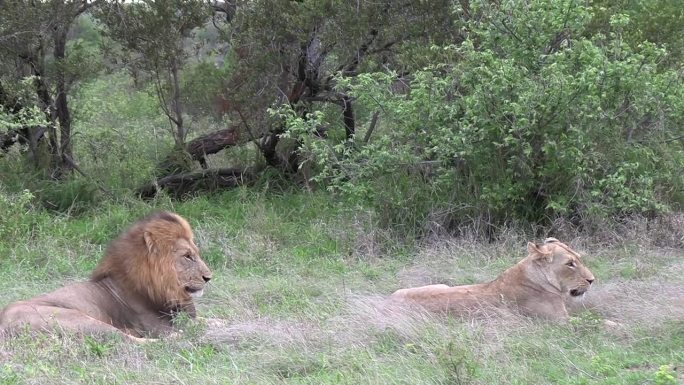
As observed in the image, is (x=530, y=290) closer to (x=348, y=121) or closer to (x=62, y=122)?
(x=348, y=121)

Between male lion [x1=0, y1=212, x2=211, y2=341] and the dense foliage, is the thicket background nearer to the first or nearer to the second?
the dense foliage

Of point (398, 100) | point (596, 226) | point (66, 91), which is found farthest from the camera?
point (66, 91)

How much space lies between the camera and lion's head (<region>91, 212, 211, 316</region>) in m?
7.11

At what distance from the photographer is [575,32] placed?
10812 mm

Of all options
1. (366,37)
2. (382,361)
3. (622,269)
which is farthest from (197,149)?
(382,361)

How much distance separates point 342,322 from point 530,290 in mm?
1580

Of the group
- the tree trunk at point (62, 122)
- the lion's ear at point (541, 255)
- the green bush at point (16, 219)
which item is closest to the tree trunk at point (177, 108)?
the tree trunk at point (62, 122)

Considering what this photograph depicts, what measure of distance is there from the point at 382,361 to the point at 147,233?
83.3 inches

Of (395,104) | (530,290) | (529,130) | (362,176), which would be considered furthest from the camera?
(362,176)

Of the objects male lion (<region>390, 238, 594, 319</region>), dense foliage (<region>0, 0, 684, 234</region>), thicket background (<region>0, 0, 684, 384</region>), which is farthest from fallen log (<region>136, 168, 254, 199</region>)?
male lion (<region>390, 238, 594, 319</region>)

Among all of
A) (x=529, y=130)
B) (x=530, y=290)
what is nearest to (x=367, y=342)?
(x=530, y=290)

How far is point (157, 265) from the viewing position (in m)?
7.10

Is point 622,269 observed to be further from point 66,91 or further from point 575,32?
point 66,91

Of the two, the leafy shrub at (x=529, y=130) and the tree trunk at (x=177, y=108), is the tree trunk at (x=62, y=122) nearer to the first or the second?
the tree trunk at (x=177, y=108)
